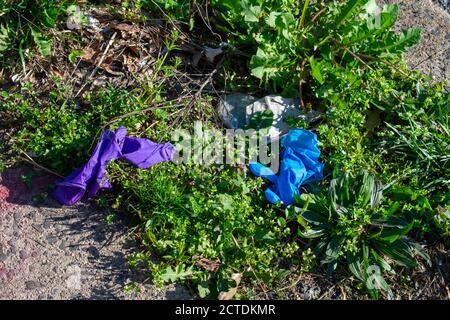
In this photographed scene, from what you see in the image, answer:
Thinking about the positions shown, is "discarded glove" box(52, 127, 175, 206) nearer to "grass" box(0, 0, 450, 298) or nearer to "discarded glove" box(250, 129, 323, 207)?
"grass" box(0, 0, 450, 298)

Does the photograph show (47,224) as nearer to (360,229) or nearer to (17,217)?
(17,217)

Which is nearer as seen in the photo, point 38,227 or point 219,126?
point 38,227

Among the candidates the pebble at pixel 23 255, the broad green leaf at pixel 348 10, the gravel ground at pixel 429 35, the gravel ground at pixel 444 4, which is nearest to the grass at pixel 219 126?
the broad green leaf at pixel 348 10

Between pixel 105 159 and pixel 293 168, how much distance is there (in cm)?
99

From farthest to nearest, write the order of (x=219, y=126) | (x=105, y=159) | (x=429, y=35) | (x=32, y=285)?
(x=429, y=35), (x=219, y=126), (x=105, y=159), (x=32, y=285)

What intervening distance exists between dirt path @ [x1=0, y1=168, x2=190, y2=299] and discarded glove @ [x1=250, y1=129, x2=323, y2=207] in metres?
0.73

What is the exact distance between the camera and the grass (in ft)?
10.5

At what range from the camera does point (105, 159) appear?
3.32 metres

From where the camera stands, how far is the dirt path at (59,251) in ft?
10.1

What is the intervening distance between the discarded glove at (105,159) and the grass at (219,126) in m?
0.06

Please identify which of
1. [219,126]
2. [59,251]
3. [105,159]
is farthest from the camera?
[219,126]

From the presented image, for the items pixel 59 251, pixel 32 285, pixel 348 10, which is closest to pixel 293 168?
pixel 348 10

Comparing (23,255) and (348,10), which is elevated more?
(348,10)
